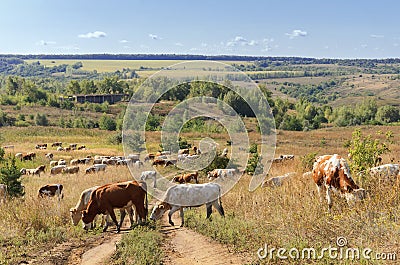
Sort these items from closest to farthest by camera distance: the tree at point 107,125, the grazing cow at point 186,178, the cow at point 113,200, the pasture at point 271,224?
the pasture at point 271,224 < the cow at point 113,200 < the grazing cow at point 186,178 < the tree at point 107,125

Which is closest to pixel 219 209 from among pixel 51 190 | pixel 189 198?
pixel 189 198

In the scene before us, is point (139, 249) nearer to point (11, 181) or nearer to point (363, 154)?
point (363, 154)

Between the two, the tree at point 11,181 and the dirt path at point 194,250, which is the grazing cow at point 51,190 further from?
the dirt path at point 194,250

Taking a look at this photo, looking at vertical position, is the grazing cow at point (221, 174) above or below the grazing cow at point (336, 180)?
below

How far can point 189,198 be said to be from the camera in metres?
11.9

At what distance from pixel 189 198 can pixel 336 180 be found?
4413mm

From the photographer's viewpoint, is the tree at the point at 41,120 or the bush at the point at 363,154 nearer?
the bush at the point at 363,154

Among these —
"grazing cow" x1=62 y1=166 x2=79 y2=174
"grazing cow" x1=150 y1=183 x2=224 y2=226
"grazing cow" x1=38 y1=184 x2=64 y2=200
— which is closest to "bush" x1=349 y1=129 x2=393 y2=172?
"grazing cow" x1=150 y1=183 x2=224 y2=226

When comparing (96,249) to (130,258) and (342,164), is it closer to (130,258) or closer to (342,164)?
(130,258)

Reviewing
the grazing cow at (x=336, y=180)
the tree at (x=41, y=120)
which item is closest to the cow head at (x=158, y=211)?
the grazing cow at (x=336, y=180)

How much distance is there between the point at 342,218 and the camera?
7754 mm

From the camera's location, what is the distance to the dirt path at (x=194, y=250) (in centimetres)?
797

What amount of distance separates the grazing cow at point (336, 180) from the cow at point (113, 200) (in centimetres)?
505

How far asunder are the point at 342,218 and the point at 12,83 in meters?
138
